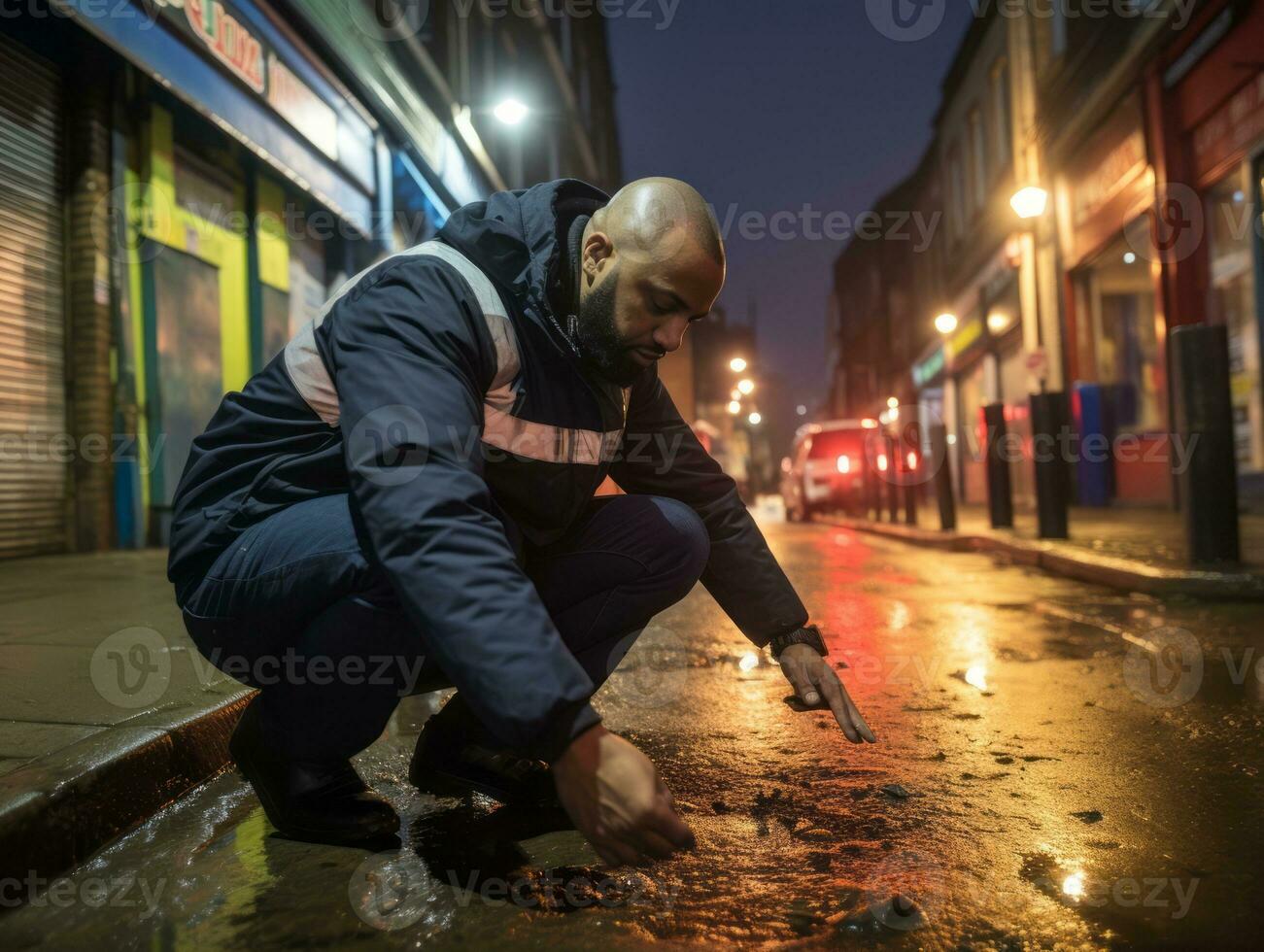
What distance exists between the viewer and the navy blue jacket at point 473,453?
4.25 ft

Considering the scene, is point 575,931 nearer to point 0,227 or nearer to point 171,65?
point 0,227

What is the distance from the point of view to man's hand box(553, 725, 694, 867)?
123 centimetres

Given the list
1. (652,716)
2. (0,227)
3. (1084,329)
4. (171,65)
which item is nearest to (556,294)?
(652,716)

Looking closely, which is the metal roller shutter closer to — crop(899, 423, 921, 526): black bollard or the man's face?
the man's face

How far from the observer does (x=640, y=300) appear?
1.75m

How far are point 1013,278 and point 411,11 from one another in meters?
11.9

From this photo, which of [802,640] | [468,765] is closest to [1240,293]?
[802,640]

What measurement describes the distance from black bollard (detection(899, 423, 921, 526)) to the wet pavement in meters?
9.13

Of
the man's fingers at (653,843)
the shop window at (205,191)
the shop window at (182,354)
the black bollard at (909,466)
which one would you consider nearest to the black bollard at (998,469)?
the black bollard at (909,466)

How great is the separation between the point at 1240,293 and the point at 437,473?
37.8 ft

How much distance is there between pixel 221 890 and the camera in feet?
5.50

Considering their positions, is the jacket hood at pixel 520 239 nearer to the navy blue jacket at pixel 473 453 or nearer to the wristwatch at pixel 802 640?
the navy blue jacket at pixel 473 453

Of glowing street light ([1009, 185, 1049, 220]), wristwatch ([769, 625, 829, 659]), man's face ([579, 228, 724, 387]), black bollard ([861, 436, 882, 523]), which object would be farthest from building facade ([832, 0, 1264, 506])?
man's face ([579, 228, 724, 387])

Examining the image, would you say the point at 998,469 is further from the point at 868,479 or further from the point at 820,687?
the point at 820,687
